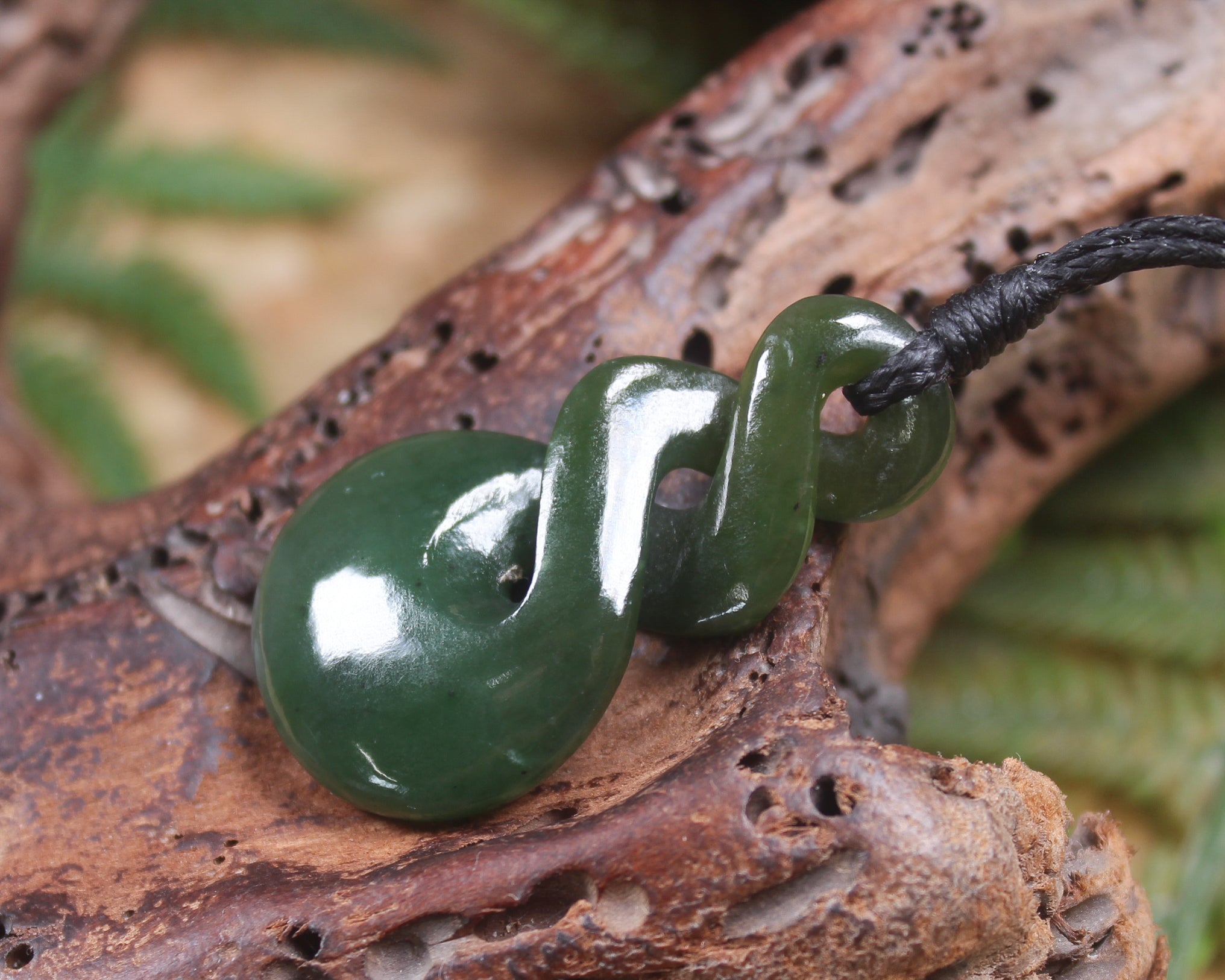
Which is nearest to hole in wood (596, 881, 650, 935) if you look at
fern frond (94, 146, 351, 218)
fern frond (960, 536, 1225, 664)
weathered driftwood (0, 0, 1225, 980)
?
weathered driftwood (0, 0, 1225, 980)

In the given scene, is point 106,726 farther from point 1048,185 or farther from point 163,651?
point 1048,185

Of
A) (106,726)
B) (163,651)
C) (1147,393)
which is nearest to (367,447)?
(163,651)

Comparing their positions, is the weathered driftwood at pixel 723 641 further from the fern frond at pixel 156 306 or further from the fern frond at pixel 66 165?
the fern frond at pixel 66 165

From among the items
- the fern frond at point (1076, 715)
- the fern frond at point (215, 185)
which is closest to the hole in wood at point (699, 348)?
the fern frond at point (1076, 715)

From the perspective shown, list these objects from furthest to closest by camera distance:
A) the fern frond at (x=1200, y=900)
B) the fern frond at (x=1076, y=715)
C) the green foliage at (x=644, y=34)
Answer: the green foliage at (x=644, y=34) < the fern frond at (x=1076, y=715) < the fern frond at (x=1200, y=900)

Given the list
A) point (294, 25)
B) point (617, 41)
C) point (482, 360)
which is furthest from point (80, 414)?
point (482, 360)

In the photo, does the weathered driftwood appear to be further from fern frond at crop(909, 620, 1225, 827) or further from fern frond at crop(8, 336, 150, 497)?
fern frond at crop(8, 336, 150, 497)
